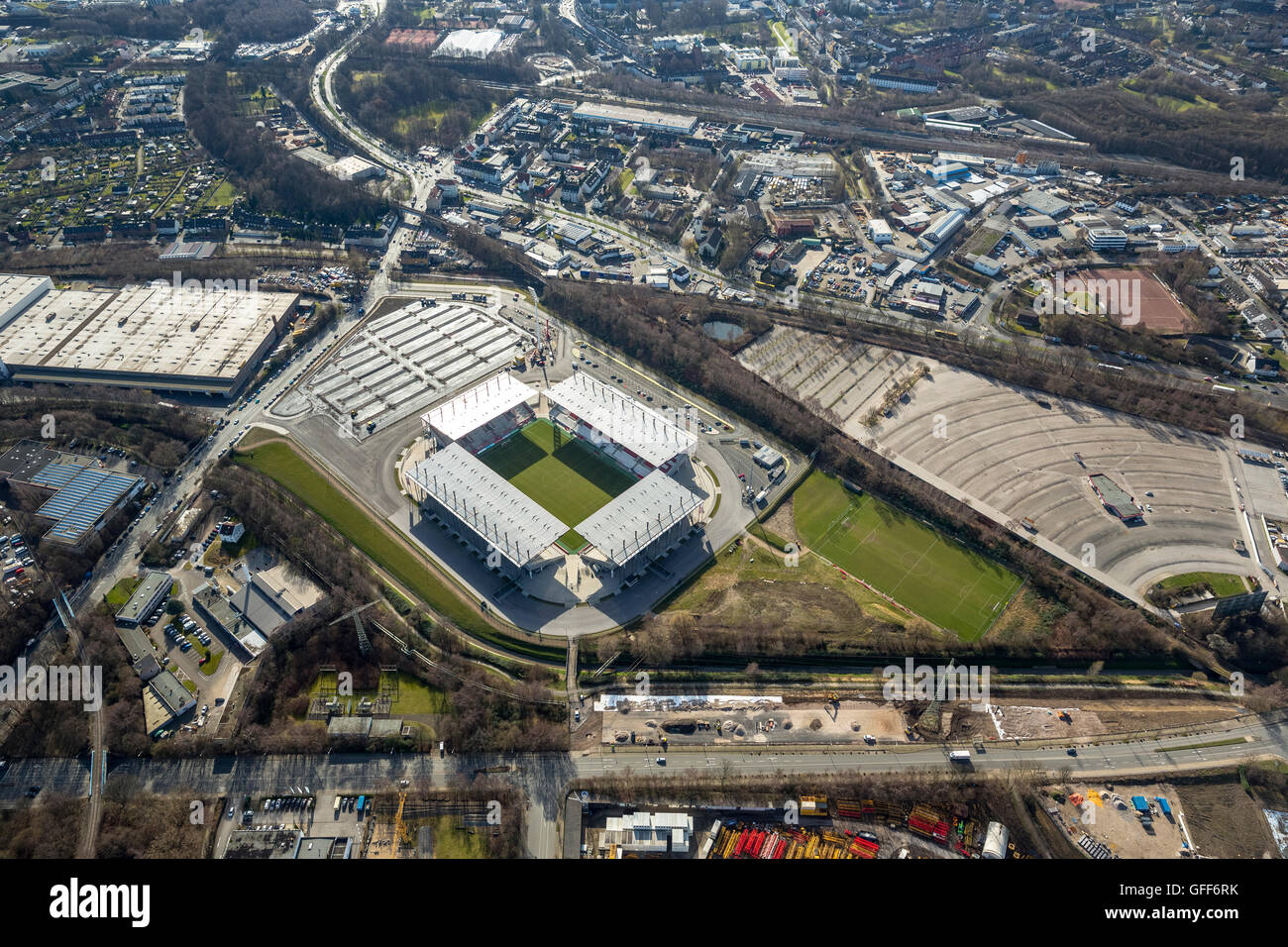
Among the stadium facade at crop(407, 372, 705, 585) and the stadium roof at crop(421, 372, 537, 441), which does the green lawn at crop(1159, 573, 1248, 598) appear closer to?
the stadium facade at crop(407, 372, 705, 585)

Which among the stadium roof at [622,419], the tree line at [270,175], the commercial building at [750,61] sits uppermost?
the commercial building at [750,61]

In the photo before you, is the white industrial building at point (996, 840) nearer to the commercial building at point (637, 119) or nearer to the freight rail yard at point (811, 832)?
the freight rail yard at point (811, 832)

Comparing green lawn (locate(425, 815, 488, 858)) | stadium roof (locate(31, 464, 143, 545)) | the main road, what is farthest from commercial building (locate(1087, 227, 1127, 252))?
stadium roof (locate(31, 464, 143, 545))
